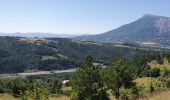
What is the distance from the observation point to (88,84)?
190 feet

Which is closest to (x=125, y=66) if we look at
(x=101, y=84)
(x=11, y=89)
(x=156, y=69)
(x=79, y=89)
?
(x=101, y=84)

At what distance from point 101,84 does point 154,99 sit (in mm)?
39182

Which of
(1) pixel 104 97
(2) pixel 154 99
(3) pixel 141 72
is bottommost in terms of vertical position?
(3) pixel 141 72

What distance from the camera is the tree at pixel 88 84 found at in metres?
57.0

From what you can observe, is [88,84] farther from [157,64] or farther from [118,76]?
[157,64]

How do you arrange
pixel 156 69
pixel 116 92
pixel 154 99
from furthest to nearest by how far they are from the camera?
pixel 156 69, pixel 116 92, pixel 154 99

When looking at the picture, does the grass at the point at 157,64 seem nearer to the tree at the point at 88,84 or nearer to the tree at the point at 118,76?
the tree at the point at 118,76

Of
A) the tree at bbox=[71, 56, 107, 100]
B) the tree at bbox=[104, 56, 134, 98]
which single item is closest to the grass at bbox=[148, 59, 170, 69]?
the tree at bbox=[104, 56, 134, 98]

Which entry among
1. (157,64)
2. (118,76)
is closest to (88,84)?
(118,76)

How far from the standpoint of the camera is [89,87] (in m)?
57.4

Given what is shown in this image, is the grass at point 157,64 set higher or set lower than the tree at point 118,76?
lower

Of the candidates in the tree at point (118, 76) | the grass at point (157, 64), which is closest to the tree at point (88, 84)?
the tree at point (118, 76)

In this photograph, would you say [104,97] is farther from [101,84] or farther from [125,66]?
[125,66]

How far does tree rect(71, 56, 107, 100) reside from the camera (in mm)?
57031
